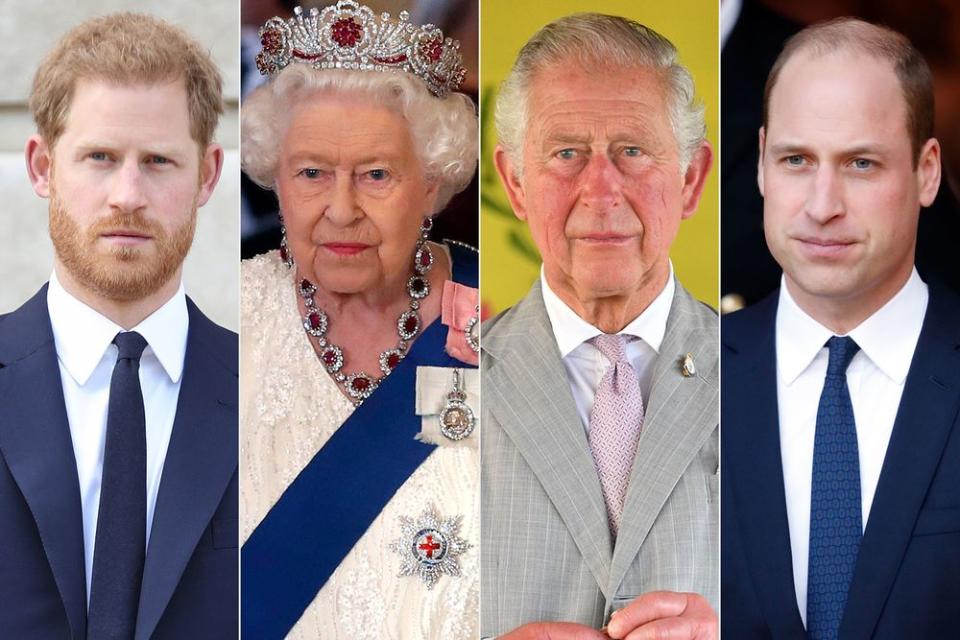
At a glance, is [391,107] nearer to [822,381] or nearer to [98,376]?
[98,376]

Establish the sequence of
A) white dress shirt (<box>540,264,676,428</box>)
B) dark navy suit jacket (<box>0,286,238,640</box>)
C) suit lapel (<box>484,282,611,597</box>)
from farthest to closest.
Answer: white dress shirt (<box>540,264,676,428</box>)
suit lapel (<box>484,282,611,597</box>)
dark navy suit jacket (<box>0,286,238,640</box>)

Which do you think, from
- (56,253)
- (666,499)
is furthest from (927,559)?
(56,253)

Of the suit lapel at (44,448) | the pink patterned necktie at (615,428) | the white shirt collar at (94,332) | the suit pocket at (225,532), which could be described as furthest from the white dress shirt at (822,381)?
the suit lapel at (44,448)

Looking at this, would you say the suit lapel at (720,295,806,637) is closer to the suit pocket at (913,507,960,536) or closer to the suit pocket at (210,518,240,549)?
the suit pocket at (913,507,960,536)

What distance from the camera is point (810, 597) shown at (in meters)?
3.67

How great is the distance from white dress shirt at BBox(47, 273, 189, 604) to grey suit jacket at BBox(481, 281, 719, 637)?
87 cm

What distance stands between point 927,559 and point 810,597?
0.32 meters

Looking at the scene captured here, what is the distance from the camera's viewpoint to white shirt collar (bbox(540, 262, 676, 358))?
379 centimetres

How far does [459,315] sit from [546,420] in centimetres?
38

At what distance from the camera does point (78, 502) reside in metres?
3.61

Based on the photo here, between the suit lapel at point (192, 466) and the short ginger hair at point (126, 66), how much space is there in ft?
1.90

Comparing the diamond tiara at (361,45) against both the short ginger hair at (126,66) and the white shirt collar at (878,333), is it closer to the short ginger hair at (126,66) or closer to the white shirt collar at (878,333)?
the short ginger hair at (126,66)

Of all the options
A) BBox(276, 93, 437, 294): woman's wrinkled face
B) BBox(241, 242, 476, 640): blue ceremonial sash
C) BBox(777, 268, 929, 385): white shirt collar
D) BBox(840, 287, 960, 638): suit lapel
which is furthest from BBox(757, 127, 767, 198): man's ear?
BBox(241, 242, 476, 640): blue ceremonial sash

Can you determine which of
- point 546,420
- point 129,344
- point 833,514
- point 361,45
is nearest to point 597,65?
point 361,45
